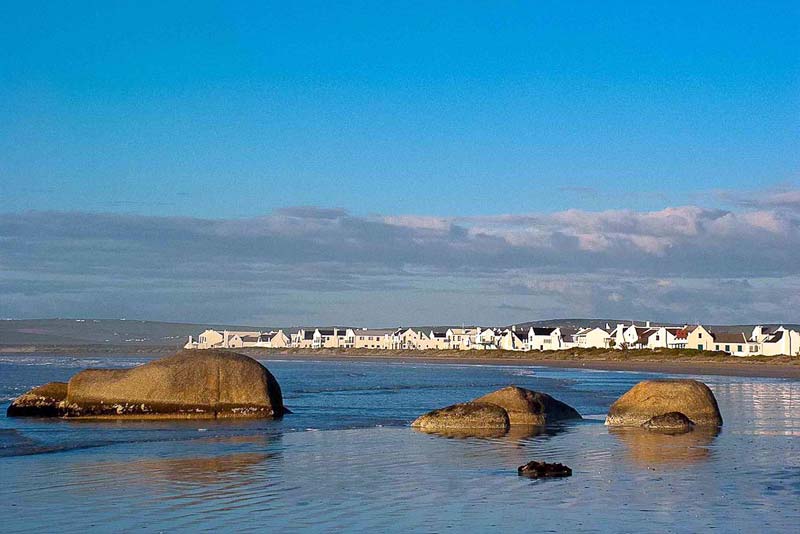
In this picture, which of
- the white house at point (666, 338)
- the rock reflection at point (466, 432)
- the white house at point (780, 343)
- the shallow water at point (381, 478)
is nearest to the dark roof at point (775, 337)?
the white house at point (780, 343)

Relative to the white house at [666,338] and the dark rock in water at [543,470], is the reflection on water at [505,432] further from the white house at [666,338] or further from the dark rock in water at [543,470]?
the white house at [666,338]

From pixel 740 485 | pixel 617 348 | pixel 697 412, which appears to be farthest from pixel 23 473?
pixel 617 348

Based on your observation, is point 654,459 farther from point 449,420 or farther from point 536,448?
point 449,420

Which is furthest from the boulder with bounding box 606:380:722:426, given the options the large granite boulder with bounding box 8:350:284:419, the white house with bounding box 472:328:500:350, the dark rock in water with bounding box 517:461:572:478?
the white house with bounding box 472:328:500:350

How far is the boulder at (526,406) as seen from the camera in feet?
90.8

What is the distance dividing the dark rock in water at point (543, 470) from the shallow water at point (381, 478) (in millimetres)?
242

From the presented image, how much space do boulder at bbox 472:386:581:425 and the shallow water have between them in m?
1.10

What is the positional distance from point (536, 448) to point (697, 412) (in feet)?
25.1

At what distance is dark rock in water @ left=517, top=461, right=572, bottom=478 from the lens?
17.0m

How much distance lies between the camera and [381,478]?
671 inches

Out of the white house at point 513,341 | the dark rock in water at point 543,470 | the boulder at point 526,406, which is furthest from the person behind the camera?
the white house at point 513,341

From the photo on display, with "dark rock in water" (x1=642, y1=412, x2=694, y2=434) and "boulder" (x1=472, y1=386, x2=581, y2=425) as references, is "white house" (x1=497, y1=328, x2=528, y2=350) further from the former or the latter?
"dark rock in water" (x1=642, y1=412, x2=694, y2=434)

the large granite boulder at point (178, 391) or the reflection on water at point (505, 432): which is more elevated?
the large granite boulder at point (178, 391)

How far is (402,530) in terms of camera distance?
12.5 m
